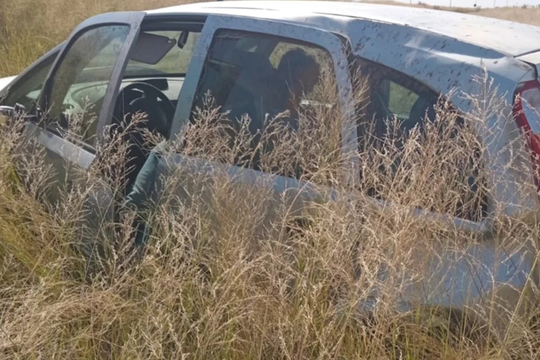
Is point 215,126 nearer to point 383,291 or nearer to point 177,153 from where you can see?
point 177,153

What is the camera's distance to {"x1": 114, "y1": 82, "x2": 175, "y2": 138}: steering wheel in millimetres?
3604

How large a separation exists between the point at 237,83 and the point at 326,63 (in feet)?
1.79

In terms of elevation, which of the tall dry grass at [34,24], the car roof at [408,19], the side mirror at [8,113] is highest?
the car roof at [408,19]

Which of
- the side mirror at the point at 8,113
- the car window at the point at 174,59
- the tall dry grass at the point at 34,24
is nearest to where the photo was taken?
the car window at the point at 174,59

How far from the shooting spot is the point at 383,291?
2043 millimetres

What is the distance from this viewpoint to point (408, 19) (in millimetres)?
2668

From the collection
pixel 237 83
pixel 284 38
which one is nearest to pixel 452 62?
pixel 284 38

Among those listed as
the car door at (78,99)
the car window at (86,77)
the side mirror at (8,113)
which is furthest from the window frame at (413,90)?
the side mirror at (8,113)

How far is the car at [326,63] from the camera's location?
2068 mm

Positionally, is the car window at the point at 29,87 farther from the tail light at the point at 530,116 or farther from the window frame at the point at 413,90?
the tail light at the point at 530,116

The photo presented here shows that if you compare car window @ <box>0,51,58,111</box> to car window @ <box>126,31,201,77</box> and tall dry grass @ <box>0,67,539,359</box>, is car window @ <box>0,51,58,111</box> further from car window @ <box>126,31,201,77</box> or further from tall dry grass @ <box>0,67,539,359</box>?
tall dry grass @ <box>0,67,539,359</box>

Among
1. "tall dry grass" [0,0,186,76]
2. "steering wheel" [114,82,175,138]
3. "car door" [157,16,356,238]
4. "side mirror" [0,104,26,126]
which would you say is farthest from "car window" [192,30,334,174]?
"tall dry grass" [0,0,186,76]

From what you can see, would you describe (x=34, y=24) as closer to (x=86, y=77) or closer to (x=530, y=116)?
(x=86, y=77)

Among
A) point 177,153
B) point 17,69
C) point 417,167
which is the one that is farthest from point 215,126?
point 17,69
